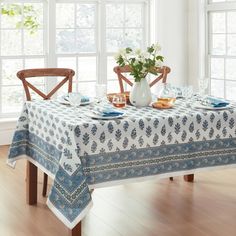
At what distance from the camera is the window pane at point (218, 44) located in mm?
6531

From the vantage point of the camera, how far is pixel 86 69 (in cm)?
674

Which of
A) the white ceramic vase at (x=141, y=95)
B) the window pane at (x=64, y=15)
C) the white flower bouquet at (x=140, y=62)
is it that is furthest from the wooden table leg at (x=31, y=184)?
the window pane at (x=64, y=15)

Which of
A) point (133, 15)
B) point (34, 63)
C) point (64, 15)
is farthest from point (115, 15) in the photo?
point (34, 63)

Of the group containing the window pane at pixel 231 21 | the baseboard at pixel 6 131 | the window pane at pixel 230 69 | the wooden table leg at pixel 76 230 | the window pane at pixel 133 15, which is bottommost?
the wooden table leg at pixel 76 230

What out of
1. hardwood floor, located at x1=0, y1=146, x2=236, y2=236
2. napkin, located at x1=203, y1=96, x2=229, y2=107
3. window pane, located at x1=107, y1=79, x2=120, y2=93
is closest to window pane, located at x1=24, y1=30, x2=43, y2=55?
window pane, located at x1=107, y1=79, x2=120, y2=93

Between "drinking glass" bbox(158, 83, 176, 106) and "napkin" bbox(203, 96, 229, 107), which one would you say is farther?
"drinking glass" bbox(158, 83, 176, 106)

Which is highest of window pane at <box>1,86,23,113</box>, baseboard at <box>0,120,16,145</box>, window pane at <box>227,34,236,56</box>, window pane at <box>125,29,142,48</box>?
window pane at <box>125,29,142,48</box>

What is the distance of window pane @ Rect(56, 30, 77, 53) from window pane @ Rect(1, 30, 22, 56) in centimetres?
48

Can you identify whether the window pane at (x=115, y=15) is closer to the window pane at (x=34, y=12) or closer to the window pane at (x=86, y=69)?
the window pane at (x=86, y=69)

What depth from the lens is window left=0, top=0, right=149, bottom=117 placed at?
6312 millimetres

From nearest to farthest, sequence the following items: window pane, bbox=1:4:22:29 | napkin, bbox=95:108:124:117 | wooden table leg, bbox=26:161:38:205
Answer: napkin, bbox=95:108:124:117, wooden table leg, bbox=26:161:38:205, window pane, bbox=1:4:22:29

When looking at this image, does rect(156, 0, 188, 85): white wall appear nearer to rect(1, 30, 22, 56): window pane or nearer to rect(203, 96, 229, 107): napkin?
rect(1, 30, 22, 56): window pane

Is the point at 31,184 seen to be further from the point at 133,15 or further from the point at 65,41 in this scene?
the point at 133,15

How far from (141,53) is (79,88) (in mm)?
3030
